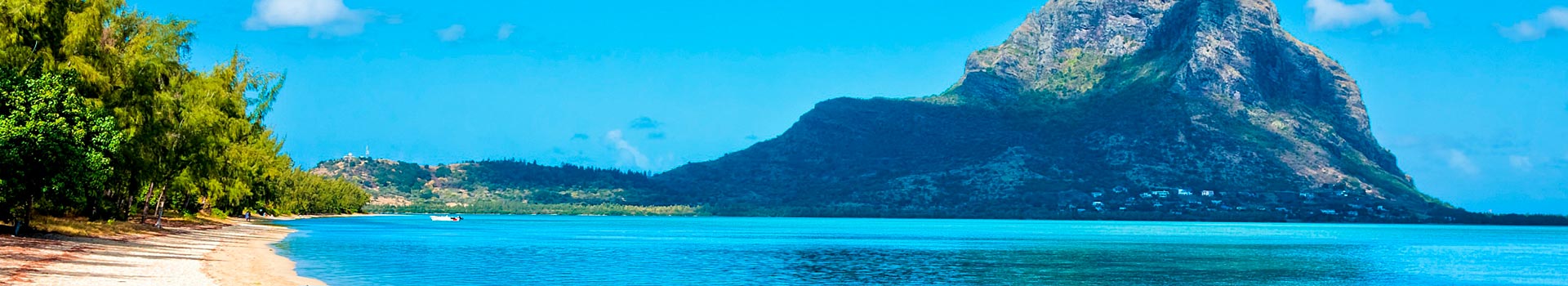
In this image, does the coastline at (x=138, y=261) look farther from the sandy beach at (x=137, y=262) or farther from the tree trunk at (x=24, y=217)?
the tree trunk at (x=24, y=217)

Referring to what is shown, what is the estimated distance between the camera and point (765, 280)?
213 ft

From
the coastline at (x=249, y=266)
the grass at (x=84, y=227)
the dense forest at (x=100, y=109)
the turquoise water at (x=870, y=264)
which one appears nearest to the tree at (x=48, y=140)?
the dense forest at (x=100, y=109)

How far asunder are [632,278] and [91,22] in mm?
26485

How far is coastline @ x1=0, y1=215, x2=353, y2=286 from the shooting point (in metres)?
40.5

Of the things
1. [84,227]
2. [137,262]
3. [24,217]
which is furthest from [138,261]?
[84,227]

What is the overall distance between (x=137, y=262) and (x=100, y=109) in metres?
9.88

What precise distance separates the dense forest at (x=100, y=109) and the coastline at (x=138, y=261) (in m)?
2.79

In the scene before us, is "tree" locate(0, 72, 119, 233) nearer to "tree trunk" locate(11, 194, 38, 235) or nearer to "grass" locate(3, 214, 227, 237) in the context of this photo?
"tree trunk" locate(11, 194, 38, 235)

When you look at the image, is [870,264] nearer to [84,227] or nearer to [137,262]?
[137,262]

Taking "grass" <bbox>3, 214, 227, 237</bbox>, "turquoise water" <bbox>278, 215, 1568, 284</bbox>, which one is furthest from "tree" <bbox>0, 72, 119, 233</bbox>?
"turquoise water" <bbox>278, 215, 1568, 284</bbox>

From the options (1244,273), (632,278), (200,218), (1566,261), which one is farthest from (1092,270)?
(200,218)

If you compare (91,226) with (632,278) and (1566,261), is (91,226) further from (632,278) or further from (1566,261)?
(1566,261)

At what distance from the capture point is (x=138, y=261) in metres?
50.6

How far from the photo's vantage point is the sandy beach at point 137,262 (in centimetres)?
4038
